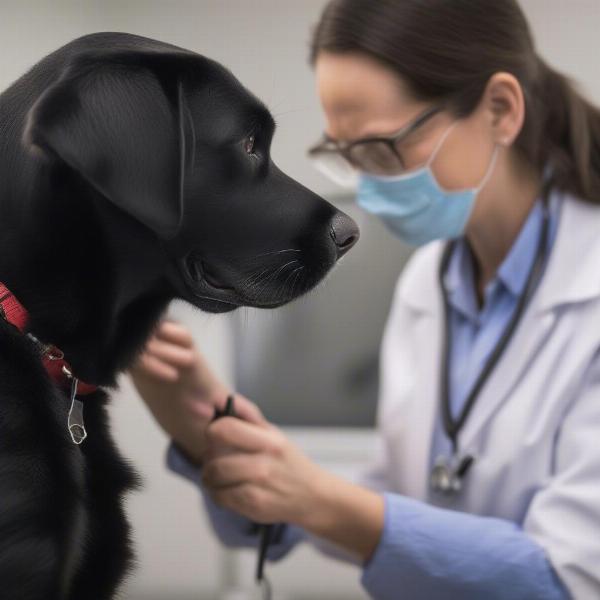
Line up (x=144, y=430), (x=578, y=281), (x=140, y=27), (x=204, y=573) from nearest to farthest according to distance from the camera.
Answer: (x=578, y=281) < (x=140, y=27) < (x=144, y=430) < (x=204, y=573)

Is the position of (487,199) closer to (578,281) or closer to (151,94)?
(578,281)

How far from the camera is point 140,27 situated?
1.29 m

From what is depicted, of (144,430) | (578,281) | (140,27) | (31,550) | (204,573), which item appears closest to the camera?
(31,550)

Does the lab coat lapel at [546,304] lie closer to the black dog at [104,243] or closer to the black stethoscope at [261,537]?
the black stethoscope at [261,537]

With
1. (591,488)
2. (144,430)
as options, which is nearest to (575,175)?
(591,488)

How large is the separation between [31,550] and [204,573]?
1304mm

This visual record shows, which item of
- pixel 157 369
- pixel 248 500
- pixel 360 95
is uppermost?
pixel 360 95

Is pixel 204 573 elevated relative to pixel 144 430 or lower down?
lower down

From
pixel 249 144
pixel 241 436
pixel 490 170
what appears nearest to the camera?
→ pixel 249 144

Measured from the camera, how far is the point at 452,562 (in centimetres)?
94

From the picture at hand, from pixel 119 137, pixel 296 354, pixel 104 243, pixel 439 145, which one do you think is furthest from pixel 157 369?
pixel 296 354

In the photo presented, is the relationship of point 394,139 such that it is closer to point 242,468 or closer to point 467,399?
point 467,399

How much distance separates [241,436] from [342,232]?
25cm

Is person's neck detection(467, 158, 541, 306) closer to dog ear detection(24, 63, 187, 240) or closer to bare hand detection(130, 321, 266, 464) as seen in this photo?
bare hand detection(130, 321, 266, 464)
